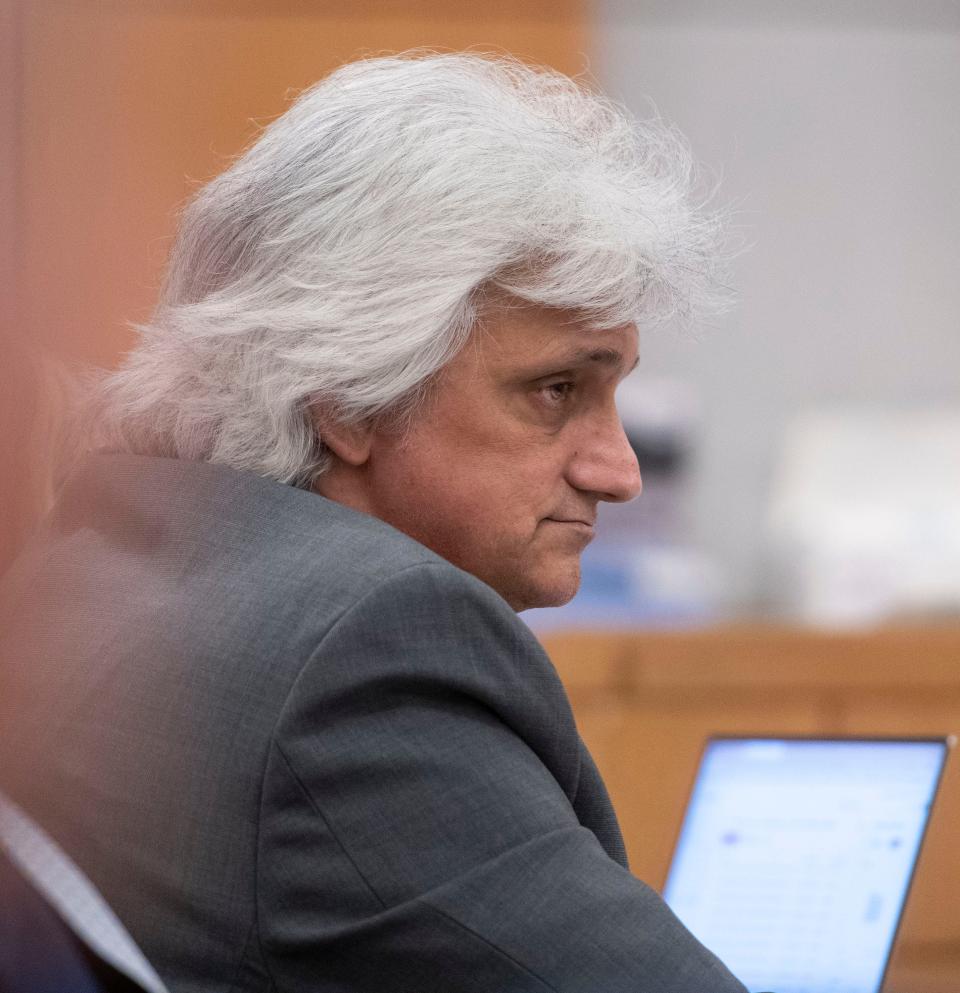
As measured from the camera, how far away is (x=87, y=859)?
3.17 feet

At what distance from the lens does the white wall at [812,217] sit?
487cm

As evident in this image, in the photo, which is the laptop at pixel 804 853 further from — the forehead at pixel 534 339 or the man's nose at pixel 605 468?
the forehead at pixel 534 339

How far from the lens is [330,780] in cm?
85

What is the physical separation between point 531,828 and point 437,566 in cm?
17

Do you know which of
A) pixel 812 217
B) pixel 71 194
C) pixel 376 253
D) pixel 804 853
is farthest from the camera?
pixel 812 217

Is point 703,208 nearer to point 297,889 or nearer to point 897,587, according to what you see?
point 297,889

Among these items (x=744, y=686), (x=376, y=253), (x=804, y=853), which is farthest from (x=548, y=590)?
(x=744, y=686)

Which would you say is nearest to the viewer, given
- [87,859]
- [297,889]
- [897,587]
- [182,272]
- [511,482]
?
[297,889]

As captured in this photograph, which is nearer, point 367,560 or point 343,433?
point 367,560

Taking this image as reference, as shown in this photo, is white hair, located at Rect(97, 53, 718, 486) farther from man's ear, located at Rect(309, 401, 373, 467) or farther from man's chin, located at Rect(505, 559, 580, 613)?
man's chin, located at Rect(505, 559, 580, 613)

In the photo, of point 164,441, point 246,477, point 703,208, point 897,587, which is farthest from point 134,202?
point 897,587

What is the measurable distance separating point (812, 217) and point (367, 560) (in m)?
4.60

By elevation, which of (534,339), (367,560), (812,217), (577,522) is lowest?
(367,560)

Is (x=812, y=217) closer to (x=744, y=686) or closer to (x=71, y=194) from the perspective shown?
(x=744, y=686)
